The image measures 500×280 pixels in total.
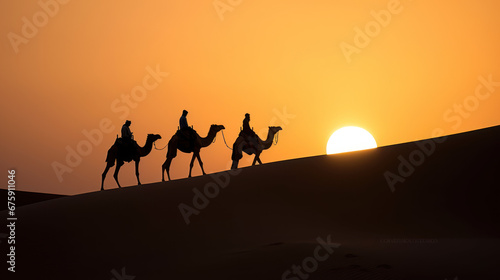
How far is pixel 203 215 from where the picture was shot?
12461 mm

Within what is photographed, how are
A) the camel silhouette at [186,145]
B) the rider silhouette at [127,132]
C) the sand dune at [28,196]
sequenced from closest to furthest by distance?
the rider silhouette at [127,132]
the camel silhouette at [186,145]
the sand dune at [28,196]

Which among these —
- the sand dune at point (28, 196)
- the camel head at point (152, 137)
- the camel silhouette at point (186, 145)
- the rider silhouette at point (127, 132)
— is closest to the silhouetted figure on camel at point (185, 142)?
the camel silhouette at point (186, 145)

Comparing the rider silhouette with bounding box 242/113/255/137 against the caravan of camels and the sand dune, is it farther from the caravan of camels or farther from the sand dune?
the sand dune

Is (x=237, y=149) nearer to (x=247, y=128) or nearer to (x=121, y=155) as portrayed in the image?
(x=247, y=128)

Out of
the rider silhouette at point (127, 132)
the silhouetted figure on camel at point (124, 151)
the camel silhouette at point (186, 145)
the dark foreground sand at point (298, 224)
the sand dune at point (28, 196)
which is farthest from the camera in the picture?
the sand dune at point (28, 196)

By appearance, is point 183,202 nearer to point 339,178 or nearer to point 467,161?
point 339,178

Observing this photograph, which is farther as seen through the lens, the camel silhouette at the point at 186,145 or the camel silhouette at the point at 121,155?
the camel silhouette at the point at 121,155

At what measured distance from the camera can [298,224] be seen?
451 inches

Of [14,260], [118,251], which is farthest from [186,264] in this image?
[14,260]

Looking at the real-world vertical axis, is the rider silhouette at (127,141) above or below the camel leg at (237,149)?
above

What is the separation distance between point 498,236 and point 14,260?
8.46 meters

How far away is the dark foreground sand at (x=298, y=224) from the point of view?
7.93 meters

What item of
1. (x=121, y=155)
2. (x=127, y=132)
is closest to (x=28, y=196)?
(x=121, y=155)

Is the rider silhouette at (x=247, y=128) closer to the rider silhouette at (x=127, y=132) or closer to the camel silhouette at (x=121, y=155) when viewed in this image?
the camel silhouette at (x=121, y=155)
